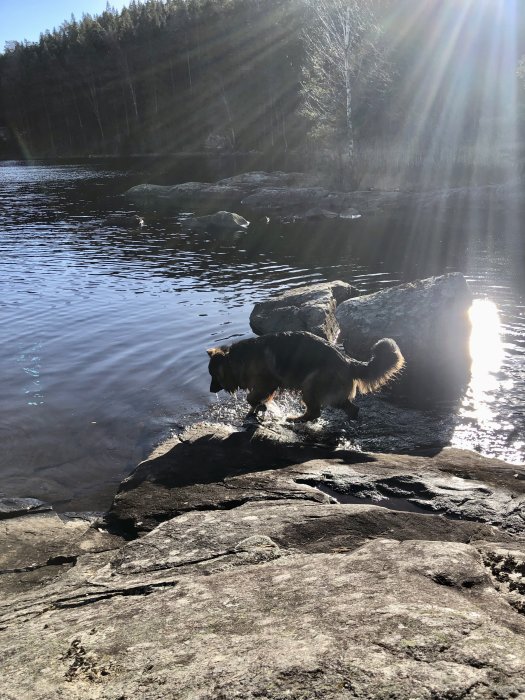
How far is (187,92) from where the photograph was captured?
110m

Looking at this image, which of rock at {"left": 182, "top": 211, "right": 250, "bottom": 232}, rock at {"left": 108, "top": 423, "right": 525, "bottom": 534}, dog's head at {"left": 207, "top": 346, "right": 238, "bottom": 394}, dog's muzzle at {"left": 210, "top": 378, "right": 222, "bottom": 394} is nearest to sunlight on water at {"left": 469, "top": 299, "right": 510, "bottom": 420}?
rock at {"left": 108, "top": 423, "right": 525, "bottom": 534}

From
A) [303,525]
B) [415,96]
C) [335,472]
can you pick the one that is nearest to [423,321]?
[335,472]

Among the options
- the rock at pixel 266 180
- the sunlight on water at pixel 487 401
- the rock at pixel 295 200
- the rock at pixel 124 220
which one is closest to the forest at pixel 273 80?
the rock at pixel 266 180

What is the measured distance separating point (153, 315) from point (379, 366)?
9.51m

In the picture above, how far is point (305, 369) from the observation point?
9.46 metres

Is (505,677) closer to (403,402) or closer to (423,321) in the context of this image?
(403,402)

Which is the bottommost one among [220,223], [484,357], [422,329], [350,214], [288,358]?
[484,357]

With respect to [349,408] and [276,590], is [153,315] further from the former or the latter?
[276,590]

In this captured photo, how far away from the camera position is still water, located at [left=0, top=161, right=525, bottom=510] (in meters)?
9.09

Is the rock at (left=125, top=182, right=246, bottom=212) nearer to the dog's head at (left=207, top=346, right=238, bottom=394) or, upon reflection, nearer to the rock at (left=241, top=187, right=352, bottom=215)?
the rock at (left=241, top=187, right=352, bottom=215)

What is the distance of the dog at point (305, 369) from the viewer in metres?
9.16

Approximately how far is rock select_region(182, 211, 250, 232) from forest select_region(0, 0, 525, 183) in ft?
54.6

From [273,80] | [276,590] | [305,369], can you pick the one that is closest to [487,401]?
[305,369]

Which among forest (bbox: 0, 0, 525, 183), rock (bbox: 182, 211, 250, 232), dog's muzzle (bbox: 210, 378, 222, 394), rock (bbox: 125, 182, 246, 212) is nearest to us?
dog's muzzle (bbox: 210, 378, 222, 394)
